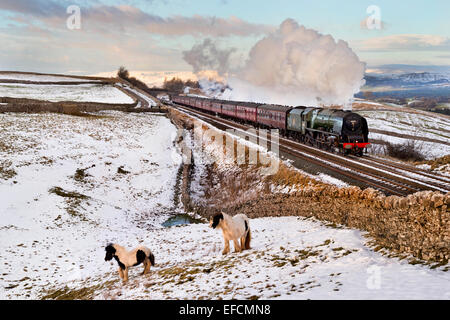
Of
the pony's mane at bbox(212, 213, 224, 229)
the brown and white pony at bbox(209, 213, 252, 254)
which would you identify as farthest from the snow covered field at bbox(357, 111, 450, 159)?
the pony's mane at bbox(212, 213, 224, 229)

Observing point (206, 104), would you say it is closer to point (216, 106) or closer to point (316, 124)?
point (216, 106)

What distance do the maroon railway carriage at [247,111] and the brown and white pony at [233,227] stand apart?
4009cm

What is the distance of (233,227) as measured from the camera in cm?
1169

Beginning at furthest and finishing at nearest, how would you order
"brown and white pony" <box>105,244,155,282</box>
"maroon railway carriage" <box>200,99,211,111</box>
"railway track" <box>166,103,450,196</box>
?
"maroon railway carriage" <box>200,99,211,111</box> < "railway track" <box>166,103,450,196</box> < "brown and white pony" <box>105,244,155,282</box>

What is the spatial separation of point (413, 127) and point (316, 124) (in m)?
69.7

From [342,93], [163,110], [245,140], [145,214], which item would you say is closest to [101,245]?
[145,214]

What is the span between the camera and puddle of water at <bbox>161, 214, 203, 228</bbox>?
2266cm

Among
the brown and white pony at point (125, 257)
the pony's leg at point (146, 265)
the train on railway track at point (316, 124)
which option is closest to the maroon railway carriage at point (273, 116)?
the train on railway track at point (316, 124)

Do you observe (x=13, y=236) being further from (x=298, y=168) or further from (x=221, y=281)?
(x=298, y=168)

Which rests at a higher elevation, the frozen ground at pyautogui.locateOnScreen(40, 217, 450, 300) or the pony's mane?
the pony's mane

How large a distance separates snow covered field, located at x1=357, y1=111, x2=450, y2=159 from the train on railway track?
1076 inches

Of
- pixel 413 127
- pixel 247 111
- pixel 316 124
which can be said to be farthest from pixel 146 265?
pixel 413 127

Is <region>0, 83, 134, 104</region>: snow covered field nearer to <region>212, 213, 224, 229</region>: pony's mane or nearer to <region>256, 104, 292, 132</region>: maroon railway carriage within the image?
<region>256, 104, 292, 132</region>: maroon railway carriage

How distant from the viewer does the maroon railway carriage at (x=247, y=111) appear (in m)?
51.8
